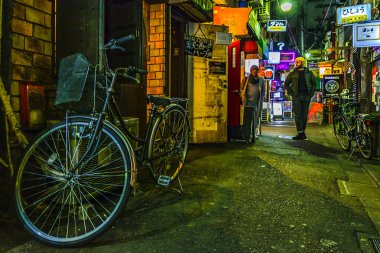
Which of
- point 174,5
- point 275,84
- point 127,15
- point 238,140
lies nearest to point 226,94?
point 238,140

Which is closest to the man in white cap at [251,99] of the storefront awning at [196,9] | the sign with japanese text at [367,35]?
the storefront awning at [196,9]

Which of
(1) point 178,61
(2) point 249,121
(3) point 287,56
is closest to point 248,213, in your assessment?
(1) point 178,61

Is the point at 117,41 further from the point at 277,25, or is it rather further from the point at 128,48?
the point at 277,25

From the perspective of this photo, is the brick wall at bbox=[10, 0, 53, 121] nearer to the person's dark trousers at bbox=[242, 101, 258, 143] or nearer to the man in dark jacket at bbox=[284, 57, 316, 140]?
the person's dark trousers at bbox=[242, 101, 258, 143]

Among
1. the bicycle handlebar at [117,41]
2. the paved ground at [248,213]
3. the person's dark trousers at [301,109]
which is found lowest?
the paved ground at [248,213]

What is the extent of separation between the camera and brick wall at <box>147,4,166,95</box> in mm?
7477

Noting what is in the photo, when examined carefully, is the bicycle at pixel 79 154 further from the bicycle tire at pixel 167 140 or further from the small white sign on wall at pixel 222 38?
the small white sign on wall at pixel 222 38

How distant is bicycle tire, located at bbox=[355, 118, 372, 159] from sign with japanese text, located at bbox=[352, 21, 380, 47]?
12.5ft

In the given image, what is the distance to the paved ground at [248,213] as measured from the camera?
2.91m

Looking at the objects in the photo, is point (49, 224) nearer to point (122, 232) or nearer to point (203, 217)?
point (122, 232)

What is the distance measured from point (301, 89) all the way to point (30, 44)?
806cm

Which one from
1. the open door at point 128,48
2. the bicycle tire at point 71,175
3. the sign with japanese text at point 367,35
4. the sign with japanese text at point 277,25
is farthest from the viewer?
the sign with japanese text at point 277,25

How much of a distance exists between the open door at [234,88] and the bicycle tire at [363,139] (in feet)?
10.4

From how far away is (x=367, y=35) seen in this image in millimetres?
10398
